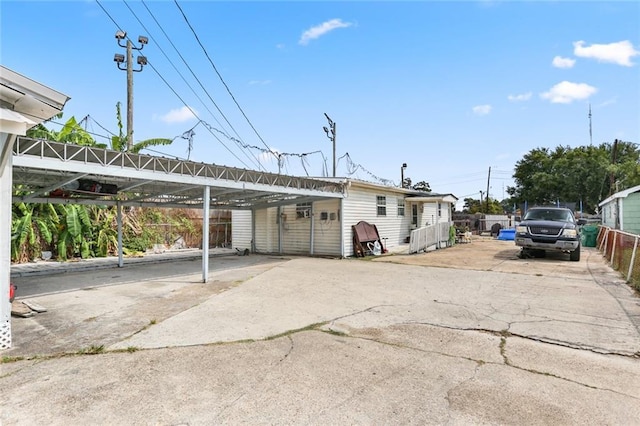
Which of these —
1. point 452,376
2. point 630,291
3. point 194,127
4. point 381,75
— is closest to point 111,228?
point 194,127

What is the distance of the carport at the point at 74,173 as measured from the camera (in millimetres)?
4293

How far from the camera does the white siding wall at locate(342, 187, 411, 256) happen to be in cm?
1465

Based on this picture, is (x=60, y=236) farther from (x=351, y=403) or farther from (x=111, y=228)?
(x=351, y=403)

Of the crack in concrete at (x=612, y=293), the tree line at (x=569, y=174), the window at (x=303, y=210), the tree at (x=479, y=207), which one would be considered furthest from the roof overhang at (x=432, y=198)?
the tree at (x=479, y=207)

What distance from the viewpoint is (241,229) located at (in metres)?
17.9

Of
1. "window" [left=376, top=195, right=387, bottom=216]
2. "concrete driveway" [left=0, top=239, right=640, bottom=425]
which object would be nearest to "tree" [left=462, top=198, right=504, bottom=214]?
"window" [left=376, top=195, right=387, bottom=216]

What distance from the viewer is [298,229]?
16.0m

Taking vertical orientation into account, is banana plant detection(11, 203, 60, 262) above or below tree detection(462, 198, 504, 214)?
below

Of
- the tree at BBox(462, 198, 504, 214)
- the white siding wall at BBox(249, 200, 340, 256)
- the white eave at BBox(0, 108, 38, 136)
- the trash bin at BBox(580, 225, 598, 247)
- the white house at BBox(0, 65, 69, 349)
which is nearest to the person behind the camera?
the white eave at BBox(0, 108, 38, 136)

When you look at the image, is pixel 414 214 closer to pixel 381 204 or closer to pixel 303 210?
pixel 381 204

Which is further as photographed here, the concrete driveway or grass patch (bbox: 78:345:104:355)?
grass patch (bbox: 78:345:104:355)

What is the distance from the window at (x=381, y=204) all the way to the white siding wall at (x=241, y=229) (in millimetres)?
6669

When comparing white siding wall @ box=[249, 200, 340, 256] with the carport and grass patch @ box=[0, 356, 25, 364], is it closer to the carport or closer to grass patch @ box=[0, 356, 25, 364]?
the carport

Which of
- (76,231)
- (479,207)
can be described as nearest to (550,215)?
(76,231)
